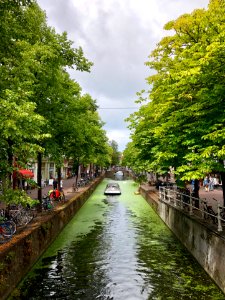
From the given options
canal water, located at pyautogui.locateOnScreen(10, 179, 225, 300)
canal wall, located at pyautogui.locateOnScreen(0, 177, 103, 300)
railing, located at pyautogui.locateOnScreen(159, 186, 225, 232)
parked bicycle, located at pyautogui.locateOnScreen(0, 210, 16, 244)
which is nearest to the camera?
canal wall, located at pyautogui.locateOnScreen(0, 177, 103, 300)

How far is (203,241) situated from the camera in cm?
1387

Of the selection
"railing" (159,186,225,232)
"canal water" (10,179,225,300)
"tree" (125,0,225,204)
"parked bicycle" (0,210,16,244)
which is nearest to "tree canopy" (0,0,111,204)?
"parked bicycle" (0,210,16,244)

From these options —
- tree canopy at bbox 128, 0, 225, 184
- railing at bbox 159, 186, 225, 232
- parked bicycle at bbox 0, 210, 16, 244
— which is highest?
tree canopy at bbox 128, 0, 225, 184

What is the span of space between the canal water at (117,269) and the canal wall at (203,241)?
1.15 ft

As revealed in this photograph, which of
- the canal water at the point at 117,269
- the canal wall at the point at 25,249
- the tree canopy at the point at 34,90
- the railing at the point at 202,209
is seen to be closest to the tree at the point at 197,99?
the railing at the point at 202,209

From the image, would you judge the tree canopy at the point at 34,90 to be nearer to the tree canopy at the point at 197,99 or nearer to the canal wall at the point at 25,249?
the canal wall at the point at 25,249

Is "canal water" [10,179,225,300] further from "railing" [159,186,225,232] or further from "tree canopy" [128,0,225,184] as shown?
"tree canopy" [128,0,225,184]

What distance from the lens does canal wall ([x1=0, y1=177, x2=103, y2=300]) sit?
35.3 feet

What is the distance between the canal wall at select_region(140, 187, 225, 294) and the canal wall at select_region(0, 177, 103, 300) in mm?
6916

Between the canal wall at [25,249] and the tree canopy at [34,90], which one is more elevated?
the tree canopy at [34,90]

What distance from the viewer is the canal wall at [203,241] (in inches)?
455

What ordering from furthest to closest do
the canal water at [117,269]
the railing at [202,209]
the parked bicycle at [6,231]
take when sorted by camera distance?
the parked bicycle at [6,231] → the railing at [202,209] → the canal water at [117,269]

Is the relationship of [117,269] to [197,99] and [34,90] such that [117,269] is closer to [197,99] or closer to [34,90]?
[197,99]

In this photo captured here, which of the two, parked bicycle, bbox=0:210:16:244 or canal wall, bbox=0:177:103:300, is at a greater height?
parked bicycle, bbox=0:210:16:244
